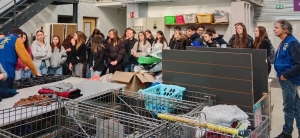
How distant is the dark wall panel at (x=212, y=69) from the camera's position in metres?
2.40

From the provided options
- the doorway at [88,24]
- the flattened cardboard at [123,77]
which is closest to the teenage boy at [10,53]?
the flattened cardboard at [123,77]

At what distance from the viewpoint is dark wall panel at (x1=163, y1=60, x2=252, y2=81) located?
2.40 meters

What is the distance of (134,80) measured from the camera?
10.2 feet

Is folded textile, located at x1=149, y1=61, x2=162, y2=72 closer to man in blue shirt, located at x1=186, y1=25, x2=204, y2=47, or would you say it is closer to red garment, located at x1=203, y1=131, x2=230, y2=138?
man in blue shirt, located at x1=186, y1=25, x2=204, y2=47

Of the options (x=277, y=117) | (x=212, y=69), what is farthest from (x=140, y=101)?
(x=277, y=117)

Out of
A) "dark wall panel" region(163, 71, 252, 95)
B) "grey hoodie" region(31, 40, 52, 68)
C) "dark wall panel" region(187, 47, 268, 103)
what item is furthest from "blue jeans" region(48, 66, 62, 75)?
"dark wall panel" region(187, 47, 268, 103)

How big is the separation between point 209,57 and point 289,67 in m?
1.05

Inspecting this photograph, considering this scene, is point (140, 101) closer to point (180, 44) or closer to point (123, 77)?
point (123, 77)

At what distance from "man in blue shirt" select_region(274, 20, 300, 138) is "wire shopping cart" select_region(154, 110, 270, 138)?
142 centimetres

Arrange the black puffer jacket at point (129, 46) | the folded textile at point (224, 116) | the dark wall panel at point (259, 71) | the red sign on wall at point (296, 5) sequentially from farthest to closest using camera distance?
the red sign on wall at point (296, 5), the black puffer jacket at point (129, 46), the dark wall panel at point (259, 71), the folded textile at point (224, 116)

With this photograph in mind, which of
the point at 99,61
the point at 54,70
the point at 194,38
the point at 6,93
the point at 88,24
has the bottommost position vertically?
the point at 6,93

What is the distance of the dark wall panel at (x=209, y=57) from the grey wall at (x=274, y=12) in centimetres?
645

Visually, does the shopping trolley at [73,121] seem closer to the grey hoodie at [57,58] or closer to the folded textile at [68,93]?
the folded textile at [68,93]

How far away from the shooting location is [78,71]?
5047 millimetres
